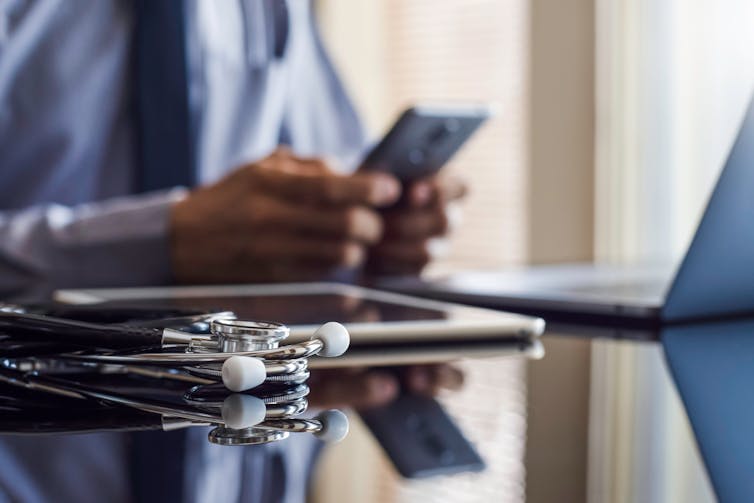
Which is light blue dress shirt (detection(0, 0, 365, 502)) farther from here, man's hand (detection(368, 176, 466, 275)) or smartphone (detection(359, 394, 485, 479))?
smartphone (detection(359, 394, 485, 479))

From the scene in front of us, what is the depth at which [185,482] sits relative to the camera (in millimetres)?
244

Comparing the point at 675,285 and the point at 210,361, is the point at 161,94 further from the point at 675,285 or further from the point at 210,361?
the point at 210,361

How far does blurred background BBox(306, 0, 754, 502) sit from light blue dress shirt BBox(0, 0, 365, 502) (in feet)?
1.25

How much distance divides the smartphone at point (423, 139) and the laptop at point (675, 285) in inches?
5.0

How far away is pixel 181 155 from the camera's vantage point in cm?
129

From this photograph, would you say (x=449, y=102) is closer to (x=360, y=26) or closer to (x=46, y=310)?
(x=360, y=26)

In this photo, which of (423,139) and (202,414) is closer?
(202,414)

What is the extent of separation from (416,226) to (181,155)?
407 mm

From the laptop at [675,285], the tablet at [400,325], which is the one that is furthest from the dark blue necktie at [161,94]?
the tablet at [400,325]

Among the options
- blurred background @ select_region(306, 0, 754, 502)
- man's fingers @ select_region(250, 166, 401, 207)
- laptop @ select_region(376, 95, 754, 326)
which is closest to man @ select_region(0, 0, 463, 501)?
man's fingers @ select_region(250, 166, 401, 207)

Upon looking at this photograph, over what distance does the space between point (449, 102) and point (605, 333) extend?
2.65m

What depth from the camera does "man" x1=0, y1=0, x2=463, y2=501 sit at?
950 mm

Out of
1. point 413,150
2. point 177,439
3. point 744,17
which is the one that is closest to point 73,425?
point 177,439

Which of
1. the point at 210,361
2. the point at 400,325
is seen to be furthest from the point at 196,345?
the point at 400,325
